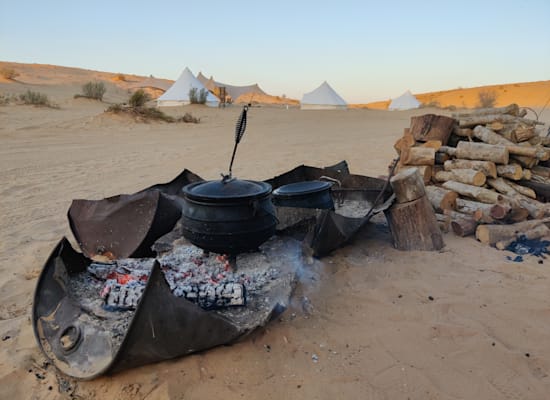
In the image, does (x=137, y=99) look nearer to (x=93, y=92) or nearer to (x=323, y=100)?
(x=93, y=92)

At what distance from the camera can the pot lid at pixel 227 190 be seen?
2.64 metres

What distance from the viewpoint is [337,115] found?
891 inches

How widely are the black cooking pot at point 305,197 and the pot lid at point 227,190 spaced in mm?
660

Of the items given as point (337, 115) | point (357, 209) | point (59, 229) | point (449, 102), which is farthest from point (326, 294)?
point (449, 102)

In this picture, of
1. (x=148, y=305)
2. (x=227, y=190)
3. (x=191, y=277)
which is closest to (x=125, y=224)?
(x=191, y=277)

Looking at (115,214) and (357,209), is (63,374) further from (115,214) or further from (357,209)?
(357,209)

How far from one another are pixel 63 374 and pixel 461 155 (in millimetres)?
4778

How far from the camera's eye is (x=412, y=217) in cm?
352

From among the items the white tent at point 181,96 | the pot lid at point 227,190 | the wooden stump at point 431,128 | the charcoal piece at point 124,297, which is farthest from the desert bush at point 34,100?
the charcoal piece at point 124,297

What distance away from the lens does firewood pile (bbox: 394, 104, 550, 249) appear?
155 inches

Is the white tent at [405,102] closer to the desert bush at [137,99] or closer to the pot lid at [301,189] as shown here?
the desert bush at [137,99]

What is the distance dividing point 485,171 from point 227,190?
11.4 feet

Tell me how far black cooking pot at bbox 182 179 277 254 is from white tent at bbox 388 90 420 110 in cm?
3209

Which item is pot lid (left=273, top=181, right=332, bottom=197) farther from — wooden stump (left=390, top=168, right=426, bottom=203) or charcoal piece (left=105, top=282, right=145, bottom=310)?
charcoal piece (left=105, top=282, right=145, bottom=310)
